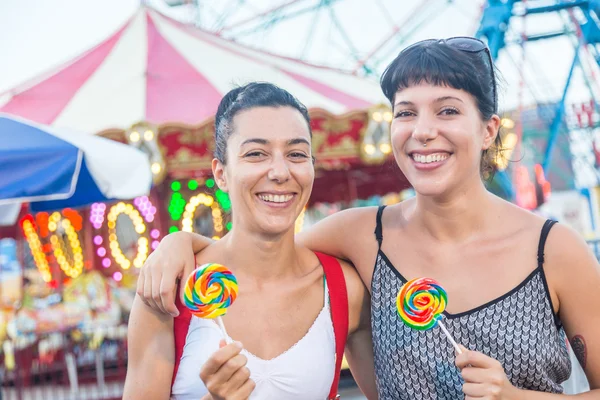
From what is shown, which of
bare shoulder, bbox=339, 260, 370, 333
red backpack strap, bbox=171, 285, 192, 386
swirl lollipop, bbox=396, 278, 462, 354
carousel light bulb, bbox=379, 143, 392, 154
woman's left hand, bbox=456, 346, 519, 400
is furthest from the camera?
carousel light bulb, bbox=379, 143, 392, 154

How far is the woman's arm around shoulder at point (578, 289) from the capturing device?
2.15 meters

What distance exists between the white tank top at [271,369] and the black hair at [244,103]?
649 millimetres

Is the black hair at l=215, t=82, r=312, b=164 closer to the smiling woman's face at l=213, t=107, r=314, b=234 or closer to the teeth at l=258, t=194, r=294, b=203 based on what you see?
the smiling woman's face at l=213, t=107, r=314, b=234

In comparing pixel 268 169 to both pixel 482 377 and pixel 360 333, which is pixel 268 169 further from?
pixel 482 377

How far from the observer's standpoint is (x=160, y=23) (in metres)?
10.8

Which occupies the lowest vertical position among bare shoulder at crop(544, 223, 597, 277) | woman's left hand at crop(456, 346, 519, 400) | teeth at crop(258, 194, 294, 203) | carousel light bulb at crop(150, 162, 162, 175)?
woman's left hand at crop(456, 346, 519, 400)

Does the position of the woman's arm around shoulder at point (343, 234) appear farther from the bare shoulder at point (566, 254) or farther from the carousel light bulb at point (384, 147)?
the carousel light bulb at point (384, 147)

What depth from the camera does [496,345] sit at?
7.14 ft

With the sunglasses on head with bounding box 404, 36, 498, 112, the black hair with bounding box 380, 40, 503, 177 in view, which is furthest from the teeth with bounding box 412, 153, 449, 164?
the sunglasses on head with bounding box 404, 36, 498, 112

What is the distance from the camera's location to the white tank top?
2137mm

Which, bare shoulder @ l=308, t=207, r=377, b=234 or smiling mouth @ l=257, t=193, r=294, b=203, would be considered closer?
smiling mouth @ l=257, t=193, r=294, b=203

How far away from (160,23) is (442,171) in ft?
31.0

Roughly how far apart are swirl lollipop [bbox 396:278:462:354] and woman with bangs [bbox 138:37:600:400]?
0.44 ft

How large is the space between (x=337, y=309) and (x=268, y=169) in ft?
1.85
